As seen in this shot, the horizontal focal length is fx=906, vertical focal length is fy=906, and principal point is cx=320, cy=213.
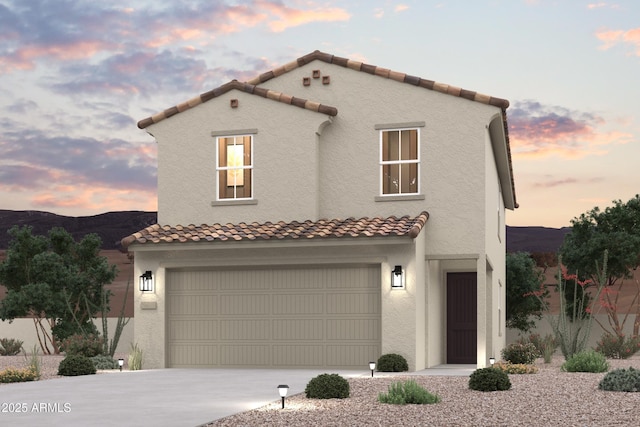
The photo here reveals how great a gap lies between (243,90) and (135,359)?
6.75 metres

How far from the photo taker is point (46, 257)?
1204 inches

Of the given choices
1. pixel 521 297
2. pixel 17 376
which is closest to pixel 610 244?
pixel 521 297

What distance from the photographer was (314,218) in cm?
2088

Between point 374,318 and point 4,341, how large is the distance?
53.0 ft

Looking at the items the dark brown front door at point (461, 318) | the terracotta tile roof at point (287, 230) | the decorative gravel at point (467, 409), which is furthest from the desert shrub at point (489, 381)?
the dark brown front door at point (461, 318)

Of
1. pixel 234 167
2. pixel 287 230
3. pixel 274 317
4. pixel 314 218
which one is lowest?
pixel 274 317

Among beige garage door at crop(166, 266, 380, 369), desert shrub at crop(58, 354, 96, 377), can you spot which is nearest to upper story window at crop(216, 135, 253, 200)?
beige garage door at crop(166, 266, 380, 369)

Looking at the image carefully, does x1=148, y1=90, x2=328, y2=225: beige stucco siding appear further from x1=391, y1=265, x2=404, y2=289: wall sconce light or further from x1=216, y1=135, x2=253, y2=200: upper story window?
x1=391, y1=265, x2=404, y2=289: wall sconce light

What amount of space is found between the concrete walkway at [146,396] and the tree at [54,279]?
11.9 metres

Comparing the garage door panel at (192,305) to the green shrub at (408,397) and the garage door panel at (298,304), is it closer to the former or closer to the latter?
the garage door panel at (298,304)

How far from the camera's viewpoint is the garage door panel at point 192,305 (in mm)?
20797

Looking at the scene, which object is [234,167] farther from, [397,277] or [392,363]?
[392,363]

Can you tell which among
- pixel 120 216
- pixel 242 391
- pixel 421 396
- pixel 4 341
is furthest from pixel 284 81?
pixel 120 216

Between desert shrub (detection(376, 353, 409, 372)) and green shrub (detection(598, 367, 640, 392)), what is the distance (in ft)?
Answer: 16.8
